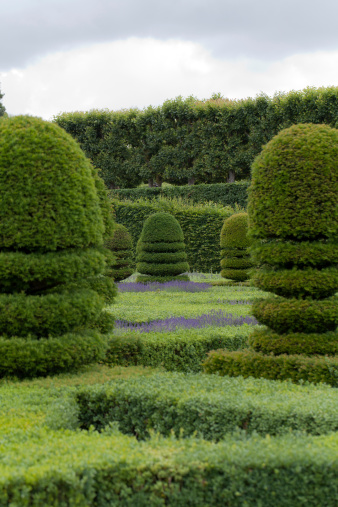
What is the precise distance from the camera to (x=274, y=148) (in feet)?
22.1

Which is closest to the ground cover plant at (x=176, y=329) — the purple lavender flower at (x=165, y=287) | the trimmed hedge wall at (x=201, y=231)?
the purple lavender flower at (x=165, y=287)

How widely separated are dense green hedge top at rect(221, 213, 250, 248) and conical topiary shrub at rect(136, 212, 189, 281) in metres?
1.65

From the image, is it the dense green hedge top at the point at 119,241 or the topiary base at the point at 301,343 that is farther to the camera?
the dense green hedge top at the point at 119,241

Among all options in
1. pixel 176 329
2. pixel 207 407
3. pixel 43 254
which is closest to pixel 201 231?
pixel 176 329

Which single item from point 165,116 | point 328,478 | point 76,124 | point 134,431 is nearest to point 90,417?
point 134,431

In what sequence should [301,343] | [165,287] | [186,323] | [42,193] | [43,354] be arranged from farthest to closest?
[165,287] → [186,323] → [301,343] → [42,193] → [43,354]

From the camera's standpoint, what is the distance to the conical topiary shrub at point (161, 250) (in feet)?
60.7

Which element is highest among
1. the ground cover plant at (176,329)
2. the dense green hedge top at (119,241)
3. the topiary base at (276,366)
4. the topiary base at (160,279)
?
the dense green hedge top at (119,241)

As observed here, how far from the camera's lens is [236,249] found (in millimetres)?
18953

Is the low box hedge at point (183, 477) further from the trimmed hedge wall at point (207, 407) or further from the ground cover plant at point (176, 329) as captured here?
the ground cover plant at point (176, 329)

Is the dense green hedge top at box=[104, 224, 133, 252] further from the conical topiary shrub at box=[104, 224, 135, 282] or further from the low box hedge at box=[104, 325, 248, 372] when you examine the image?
the low box hedge at box=[104, 325, 248, 372]

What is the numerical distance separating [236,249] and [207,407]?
1481 cm

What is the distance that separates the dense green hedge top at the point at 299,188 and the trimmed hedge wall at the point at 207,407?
6.74 feet

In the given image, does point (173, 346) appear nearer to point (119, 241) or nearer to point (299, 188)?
point (299, 188)
